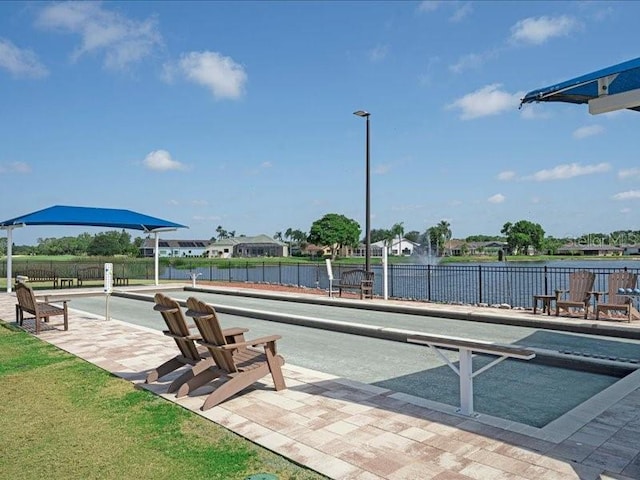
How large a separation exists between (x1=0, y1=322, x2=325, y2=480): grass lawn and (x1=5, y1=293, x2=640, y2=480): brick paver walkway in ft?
0.71

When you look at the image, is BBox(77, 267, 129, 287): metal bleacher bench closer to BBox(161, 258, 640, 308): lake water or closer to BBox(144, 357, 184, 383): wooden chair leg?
BBox(161, 258, 640, 308): lake water

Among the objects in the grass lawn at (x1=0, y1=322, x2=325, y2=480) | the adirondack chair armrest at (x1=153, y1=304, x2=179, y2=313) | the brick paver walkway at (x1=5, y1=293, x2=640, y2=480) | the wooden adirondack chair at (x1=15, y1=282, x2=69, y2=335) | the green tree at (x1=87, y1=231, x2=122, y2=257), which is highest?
the green tree at (x1=87, y1=231, x2=122, y2=257)

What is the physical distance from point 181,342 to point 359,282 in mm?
10575

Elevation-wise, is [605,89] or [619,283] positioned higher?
[605,89]

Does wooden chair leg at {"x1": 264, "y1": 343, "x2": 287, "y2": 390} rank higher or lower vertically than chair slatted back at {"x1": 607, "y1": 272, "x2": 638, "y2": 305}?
lower

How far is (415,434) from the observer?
393 cm

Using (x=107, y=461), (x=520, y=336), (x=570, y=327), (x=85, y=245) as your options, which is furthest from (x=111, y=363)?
(x=85, y=245)

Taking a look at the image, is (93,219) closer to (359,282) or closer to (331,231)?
(359,282)

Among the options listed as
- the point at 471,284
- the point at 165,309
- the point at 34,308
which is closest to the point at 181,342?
the point at 165,309

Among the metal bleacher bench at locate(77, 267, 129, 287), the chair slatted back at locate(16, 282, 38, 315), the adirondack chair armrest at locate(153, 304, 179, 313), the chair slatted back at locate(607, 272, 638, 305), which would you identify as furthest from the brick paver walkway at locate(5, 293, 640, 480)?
the metal bleacher bench at locate(77, 267, 129, 287)

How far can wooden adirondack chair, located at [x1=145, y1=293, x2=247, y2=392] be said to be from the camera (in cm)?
513

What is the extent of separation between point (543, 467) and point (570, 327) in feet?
22.3

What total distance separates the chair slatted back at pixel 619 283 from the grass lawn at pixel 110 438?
8981mm

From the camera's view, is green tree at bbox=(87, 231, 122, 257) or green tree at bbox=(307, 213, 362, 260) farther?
green tree at bbox=(307, 213, 362, 260)
